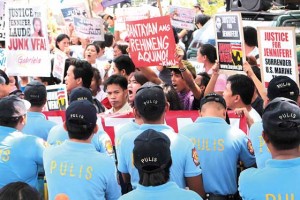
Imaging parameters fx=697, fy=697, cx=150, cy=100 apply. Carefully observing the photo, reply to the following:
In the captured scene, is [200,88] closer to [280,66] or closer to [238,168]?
[280,66]

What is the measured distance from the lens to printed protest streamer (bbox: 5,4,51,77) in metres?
8.84

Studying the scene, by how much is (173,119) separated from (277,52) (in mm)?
1253

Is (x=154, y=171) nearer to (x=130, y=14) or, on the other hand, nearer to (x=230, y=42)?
(x=230, y=42)

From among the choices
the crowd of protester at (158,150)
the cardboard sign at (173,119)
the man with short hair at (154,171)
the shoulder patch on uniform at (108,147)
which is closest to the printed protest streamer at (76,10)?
the cardboard sign at (173,119)

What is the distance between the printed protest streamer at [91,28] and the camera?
11922 millimetres

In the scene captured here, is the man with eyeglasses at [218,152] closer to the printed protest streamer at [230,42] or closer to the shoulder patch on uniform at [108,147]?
the shoulder patch on uniform at [108,147]

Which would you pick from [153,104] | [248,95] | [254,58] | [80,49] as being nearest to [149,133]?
[153,104]

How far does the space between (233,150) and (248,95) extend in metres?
1.17

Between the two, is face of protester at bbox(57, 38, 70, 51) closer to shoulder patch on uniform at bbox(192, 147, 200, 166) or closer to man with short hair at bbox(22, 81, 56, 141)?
man with short hair at bbox(22, 81, 56, 141)

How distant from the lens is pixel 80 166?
4.86 meters

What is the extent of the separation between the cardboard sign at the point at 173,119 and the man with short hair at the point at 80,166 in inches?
78.1

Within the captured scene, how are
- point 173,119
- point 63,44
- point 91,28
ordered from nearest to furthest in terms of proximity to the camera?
point 173,119 < point 91,28 < point 63,44

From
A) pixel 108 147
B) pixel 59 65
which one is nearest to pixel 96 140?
pixel 108 147

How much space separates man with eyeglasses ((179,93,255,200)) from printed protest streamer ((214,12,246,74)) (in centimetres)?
195
